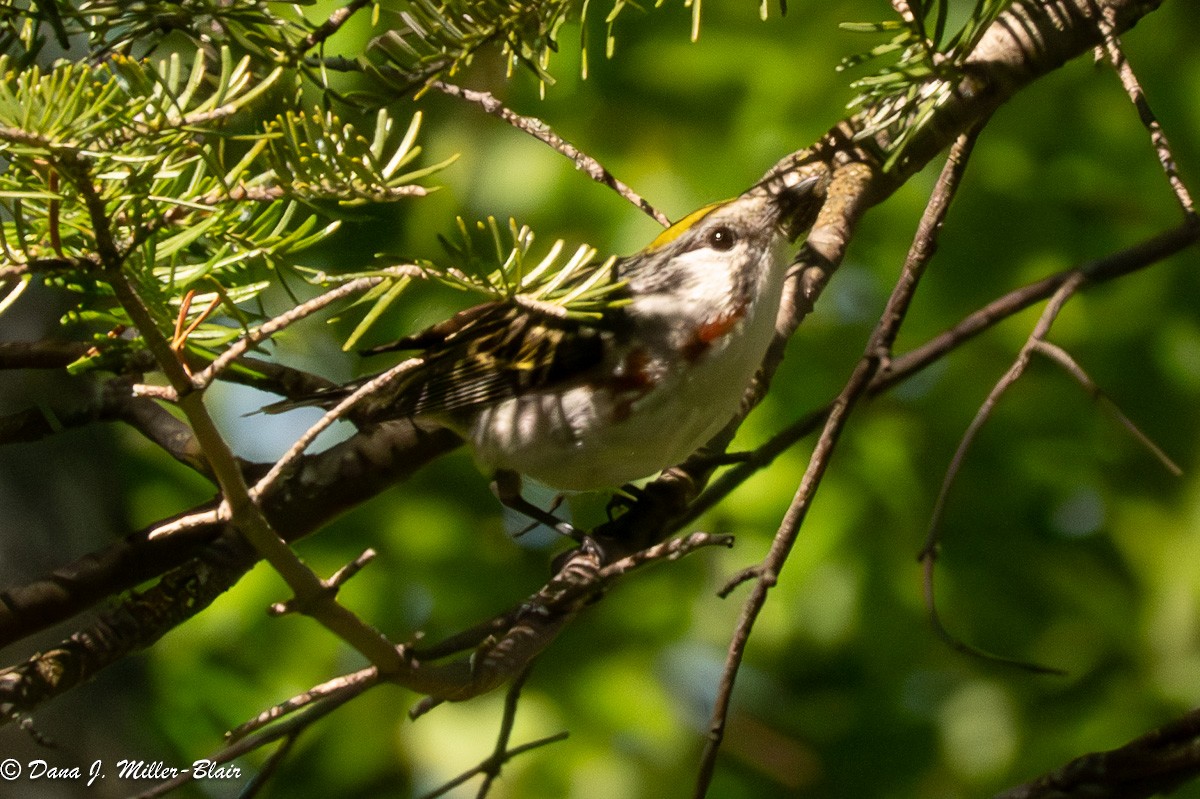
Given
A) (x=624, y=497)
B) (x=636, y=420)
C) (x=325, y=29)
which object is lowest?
(x=624, y=497)

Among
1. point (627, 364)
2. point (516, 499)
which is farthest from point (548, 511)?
point (627, 364)

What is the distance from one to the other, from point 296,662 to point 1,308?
6.06ft

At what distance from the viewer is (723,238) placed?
7.41ft

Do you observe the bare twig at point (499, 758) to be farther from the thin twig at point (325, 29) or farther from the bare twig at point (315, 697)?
the thin twig at point (325, 29)

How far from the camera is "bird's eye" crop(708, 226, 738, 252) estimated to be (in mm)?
2254

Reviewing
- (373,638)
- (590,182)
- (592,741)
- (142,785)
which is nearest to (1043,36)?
(590,182)

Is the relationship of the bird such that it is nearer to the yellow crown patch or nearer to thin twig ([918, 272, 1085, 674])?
the yellow crown patch

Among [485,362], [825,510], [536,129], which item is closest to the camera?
[536,129]

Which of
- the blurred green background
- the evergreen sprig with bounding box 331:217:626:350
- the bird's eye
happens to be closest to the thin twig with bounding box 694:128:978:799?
the bird's eye

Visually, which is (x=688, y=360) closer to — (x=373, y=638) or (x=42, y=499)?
(x=373, y=638)

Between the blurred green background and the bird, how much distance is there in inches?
18.6

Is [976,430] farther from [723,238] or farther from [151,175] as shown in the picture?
[151,175]

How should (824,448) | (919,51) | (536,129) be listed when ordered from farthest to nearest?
(536,129)
(824,448)
(919,51)

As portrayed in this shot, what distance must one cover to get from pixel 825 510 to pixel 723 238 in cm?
82
